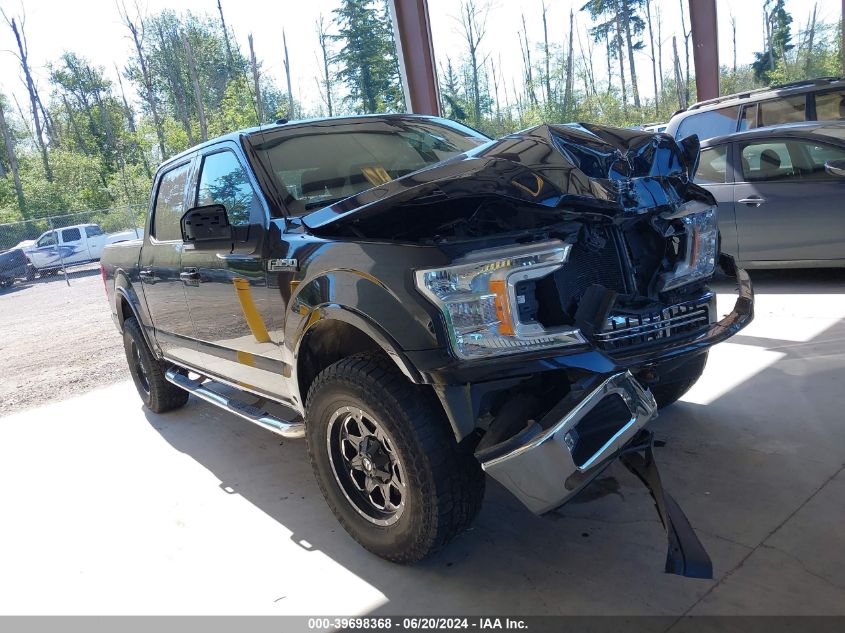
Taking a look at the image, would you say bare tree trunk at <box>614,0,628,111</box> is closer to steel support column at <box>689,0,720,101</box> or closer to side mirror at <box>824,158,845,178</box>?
steel support column at <box>689,0,720,101</box>

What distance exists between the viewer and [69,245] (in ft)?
72.6

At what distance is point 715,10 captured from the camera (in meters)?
10.9

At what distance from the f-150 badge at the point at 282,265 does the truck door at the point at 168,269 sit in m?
1.25

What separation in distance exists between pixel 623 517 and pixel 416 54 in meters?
9.81

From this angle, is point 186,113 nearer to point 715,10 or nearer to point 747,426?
point 715,10

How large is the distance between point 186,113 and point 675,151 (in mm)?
42899

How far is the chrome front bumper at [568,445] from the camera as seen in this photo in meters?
2.10

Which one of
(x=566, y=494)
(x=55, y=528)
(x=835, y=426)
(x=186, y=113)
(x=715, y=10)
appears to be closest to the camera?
(x=566, y=494)

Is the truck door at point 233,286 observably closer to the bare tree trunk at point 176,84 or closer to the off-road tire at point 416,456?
the off-road tire at point 416,456

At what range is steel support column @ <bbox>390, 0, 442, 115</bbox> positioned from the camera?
11.0 m

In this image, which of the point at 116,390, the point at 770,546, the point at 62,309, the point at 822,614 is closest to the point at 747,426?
the point at 770,546

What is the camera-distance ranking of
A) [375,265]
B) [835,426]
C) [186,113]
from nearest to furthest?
[375,265] < [835,426] < [186,113]

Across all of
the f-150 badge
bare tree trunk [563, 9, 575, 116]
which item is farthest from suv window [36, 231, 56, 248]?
the f-150 badge

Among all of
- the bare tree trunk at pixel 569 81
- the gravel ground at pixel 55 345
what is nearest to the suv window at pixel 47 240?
the gravel ground at pixel 55 345
